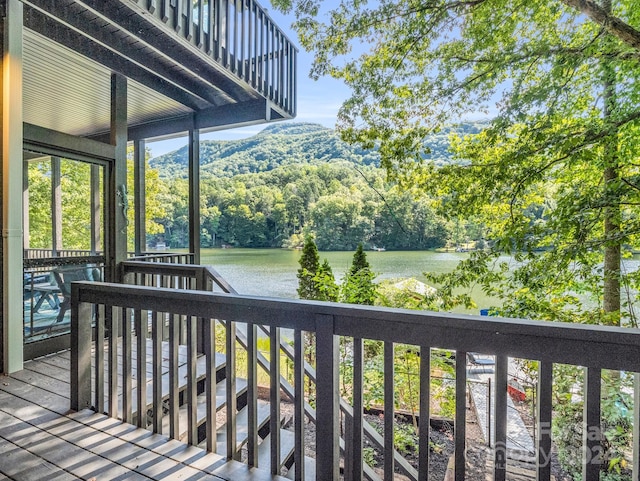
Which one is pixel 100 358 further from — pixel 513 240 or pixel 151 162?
pixel 151 162

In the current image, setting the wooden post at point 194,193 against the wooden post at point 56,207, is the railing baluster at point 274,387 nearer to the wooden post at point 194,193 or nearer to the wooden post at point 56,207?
the wooden post at point 56,207

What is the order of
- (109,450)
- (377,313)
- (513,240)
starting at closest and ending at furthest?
(377,313)
(109,450)
(513,240)

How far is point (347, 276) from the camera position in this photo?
8.86 meters

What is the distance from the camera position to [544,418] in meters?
1.20

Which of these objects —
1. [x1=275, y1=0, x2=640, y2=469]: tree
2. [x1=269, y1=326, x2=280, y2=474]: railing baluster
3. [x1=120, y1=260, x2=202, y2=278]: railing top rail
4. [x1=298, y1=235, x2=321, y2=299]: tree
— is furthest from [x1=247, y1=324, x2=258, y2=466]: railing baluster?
[x1=298, y1=235, x2=321, y2=299]: tree

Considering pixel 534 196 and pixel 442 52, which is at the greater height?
pixel 442 52

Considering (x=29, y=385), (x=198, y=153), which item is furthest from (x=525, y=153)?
(x=29, y=385)

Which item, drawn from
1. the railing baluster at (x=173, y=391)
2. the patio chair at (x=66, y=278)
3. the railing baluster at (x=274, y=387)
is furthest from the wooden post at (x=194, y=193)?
the railing baluster at (x=274, y=387)

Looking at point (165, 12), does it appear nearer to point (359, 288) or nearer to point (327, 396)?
point (327, 396)

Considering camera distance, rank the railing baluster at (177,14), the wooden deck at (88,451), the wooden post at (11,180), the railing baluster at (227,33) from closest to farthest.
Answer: the wooden deck at (88,451), the wooden post at (11,180), the railing baluster at (177,14), the railing baluster at (227,33)

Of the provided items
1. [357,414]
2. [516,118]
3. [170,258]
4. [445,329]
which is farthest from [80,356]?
[516,118]

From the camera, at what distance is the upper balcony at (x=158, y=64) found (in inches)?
139

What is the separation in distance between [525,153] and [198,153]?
4880 mm

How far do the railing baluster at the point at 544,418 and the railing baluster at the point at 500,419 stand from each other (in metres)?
0.11
